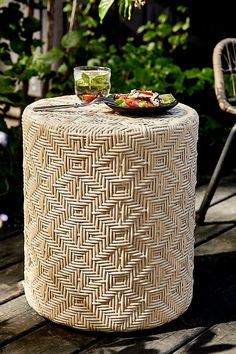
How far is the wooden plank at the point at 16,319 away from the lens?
2.44 m

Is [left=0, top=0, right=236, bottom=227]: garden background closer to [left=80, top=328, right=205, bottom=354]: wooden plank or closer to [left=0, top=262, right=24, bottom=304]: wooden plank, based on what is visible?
[left=0, top=262, right=24, bottom=304]: wooden plank

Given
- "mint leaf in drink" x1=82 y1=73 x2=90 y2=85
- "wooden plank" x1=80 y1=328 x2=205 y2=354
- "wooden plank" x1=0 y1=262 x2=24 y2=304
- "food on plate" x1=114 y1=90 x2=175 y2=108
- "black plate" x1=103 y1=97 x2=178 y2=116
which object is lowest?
"wooden plank" x1=0 y1=262 x2=24 y2=304

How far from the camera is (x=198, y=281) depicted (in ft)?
9.37

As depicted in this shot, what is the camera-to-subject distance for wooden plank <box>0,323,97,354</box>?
7.66 feet

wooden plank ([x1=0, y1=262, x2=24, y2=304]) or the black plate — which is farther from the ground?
the black plate

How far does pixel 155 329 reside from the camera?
2.47 m

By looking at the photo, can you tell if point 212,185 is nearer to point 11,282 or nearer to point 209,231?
point 209,231

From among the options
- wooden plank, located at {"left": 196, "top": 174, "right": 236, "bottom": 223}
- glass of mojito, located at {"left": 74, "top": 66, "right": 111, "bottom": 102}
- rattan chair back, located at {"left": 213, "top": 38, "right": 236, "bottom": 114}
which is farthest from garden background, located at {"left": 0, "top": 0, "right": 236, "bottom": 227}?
glass of mojito, located at {"left": 74, "top": 66, "right": 111, "bottom": 102}

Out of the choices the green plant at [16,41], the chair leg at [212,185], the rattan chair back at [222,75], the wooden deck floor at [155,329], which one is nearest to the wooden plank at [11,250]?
the wooden deck floor at [155,329]

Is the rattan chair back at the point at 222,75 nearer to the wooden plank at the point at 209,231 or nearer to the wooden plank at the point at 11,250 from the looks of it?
the wooden plank at the point at 209,231

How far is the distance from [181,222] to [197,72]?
2.07m

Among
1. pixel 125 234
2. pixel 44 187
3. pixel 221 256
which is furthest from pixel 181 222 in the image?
pixel 221 256

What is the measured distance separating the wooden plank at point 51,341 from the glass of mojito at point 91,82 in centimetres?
78

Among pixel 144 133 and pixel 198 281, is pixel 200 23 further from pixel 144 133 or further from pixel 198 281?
pixel 144 133
